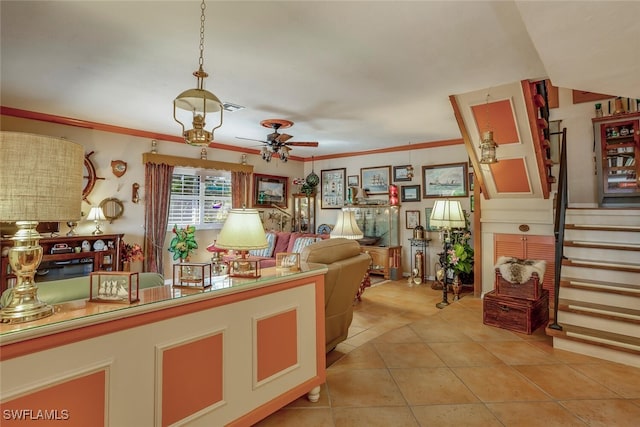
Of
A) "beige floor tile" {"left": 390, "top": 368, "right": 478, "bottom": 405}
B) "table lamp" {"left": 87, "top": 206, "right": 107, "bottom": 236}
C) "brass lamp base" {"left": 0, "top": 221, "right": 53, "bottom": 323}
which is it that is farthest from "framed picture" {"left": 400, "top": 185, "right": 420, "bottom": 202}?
"brass lamp base" {"left": 0, "top": 221, "right": 53, "bottom": 323}

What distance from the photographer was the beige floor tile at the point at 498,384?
223 cm

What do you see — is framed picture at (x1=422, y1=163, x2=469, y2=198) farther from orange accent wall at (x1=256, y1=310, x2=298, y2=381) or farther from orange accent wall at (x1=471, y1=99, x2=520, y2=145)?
orange accent wall at (x1=256, y1=310, x2=298, y2=381)

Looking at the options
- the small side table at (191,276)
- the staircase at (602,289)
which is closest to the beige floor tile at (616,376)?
the staircase at (602,289)

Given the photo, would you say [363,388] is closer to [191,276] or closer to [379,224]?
[191,276]

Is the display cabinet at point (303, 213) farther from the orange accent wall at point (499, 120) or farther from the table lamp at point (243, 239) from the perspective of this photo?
the table lamp at point (243, 239)

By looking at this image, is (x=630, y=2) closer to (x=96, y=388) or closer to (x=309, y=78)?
(x=309, y=78)

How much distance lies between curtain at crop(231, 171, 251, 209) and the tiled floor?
12.5ft

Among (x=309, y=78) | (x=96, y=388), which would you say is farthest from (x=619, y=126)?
(x=96, y=388)

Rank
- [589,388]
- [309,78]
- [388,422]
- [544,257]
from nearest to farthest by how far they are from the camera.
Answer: [388,422]
[589,388]
[309,78]
[544,257]

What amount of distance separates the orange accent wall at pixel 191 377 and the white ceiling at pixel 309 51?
1.98m

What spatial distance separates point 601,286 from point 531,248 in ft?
4.18

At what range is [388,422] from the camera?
1979 millimetres

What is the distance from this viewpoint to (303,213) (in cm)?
770

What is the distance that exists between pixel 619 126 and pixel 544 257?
2.01 metres
